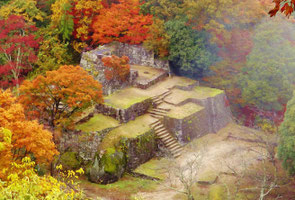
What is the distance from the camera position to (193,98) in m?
27.9

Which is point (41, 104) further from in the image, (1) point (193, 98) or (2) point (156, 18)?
(2) point (156, 18)

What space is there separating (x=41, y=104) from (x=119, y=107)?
210 inches

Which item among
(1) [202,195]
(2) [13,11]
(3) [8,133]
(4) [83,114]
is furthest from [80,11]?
(3) [8,133]

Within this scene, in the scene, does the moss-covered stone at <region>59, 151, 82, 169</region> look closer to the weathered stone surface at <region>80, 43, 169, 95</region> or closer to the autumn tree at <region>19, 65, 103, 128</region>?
the autumn tree at <region>19, 65, 103, 128</region>

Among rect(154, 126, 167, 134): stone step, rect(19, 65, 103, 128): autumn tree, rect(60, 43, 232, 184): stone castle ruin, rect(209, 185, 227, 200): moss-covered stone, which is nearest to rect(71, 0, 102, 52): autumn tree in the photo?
rect(60, 43, 232, 184): stone castle ruin

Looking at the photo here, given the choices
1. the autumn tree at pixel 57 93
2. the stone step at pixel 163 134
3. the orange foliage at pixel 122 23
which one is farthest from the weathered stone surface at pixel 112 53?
the stone step at pixel 163 134

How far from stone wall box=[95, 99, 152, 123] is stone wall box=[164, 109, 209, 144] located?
173 centimetres

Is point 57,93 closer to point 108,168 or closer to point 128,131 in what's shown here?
point 128,131

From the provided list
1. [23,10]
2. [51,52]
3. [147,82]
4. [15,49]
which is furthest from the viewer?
[23,10]

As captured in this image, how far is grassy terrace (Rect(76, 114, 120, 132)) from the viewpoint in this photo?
78.8 ft

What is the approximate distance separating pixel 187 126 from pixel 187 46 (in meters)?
6.90

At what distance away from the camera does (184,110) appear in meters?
26.8

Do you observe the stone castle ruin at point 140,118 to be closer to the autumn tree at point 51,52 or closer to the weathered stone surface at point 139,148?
the weathered stone surface at point 139,148

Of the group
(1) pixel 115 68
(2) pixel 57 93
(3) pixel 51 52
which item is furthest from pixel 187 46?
(2) pixel 57 93
